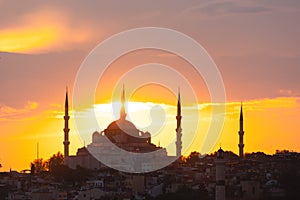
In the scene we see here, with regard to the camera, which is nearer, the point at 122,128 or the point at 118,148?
the point at 118,148

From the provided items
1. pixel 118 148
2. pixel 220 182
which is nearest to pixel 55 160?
pixel 118 148

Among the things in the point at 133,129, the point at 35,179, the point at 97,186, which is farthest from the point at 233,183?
the point at 133,129

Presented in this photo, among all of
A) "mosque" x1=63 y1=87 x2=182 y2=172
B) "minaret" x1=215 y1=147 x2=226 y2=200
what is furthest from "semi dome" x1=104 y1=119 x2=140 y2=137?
"minaret" x1=215 y1=147 x2=226 y2=200

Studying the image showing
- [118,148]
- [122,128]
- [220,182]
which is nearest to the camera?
[220,182]

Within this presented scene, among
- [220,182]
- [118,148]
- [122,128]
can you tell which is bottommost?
[220,182]

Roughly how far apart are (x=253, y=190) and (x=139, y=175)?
7999mm

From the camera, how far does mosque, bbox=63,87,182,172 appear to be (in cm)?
4769

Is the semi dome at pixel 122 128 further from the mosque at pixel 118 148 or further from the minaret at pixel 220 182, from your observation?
the minaret at pixel 220 182

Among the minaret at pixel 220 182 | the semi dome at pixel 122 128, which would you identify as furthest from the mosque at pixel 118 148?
the minaret at pixel 220 182

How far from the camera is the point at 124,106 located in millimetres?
52719

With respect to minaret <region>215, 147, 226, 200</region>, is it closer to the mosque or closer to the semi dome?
the mosque

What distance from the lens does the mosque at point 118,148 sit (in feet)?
156

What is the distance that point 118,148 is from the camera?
1966 inches

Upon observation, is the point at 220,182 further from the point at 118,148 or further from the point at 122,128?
the point at 122,128
